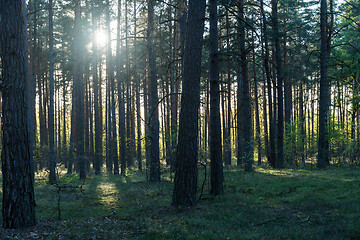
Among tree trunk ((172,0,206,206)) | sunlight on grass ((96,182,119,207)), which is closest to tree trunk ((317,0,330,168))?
tree trunk ((172,0,206,206))

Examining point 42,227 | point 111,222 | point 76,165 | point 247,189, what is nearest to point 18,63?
point 42,227

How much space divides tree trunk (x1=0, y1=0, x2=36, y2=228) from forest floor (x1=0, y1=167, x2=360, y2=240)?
0.48 m

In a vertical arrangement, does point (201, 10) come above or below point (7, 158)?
above

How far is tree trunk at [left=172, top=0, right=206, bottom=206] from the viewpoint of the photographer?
27.2 ft

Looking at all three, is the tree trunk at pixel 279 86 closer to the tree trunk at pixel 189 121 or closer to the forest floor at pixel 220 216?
the forest floor at pixel 220 216

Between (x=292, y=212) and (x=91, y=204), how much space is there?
6547 mm

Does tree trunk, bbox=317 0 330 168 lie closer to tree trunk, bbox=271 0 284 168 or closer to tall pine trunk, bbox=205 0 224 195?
tree trunk, bbox=271 0 284 168

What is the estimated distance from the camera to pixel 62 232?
6.29 m

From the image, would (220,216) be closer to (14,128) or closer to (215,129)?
(215,129)

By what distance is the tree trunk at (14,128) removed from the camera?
20.8ft

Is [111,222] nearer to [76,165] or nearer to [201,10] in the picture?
[201,10]

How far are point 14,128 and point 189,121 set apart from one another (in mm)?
4426

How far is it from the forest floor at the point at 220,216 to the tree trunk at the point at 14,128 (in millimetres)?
481

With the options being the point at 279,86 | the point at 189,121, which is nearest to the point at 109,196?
the point at 189,121
